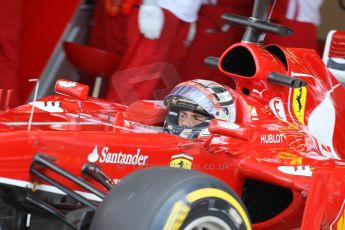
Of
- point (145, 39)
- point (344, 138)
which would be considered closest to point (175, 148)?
point (344, 138)

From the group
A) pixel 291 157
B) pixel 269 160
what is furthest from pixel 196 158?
pixel 291 157

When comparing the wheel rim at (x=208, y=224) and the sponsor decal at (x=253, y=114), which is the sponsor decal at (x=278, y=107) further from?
the wheel rim at (x=208, y=224)

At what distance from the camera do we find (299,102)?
4703mm

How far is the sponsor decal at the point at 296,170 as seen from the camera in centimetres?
401

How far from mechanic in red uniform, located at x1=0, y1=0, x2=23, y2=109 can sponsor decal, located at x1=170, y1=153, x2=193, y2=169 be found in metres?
2.02

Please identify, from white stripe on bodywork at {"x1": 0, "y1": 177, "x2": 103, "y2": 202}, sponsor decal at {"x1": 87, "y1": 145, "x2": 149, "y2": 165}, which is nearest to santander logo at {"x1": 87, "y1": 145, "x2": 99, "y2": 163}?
sponsor decal at {"x1": 87, "y1": 145, "x2": 149, "y2": 165}

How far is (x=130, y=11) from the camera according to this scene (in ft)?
20.5

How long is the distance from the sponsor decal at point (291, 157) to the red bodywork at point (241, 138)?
10 millimetres

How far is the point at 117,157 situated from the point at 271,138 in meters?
0.89

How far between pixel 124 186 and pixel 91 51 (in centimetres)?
294

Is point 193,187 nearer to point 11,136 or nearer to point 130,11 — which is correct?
point 11,136

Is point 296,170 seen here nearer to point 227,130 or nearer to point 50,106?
point 227,130

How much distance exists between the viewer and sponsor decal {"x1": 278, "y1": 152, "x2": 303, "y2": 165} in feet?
13.5

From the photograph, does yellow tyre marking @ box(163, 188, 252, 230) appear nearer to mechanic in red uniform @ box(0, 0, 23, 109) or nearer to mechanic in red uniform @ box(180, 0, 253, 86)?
mechanic in red uniform @ box(0, 0, 23, 109)
